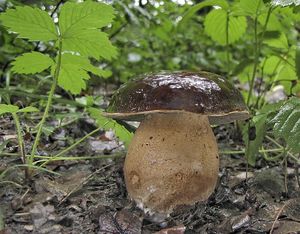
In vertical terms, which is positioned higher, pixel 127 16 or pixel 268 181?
pixel 127 16

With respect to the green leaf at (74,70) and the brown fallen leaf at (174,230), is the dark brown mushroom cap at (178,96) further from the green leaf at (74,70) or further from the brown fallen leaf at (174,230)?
the brown fallen leaf at (174,230)

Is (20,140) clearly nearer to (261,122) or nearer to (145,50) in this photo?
(261,122)

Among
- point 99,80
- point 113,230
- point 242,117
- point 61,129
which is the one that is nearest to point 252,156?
point 242,117

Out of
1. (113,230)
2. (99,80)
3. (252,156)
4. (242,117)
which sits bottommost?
(99,80)

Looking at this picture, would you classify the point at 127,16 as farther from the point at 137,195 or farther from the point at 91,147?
the point at 137,195

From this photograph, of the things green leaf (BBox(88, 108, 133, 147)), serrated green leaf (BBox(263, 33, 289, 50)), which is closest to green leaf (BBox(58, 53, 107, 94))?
green leaf (BBox(88, 108, 133, 147))

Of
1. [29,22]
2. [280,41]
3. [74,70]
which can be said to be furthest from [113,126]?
[280,41]

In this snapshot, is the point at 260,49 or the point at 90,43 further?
the point at 260,49

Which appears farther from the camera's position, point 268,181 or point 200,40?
point 200,40
